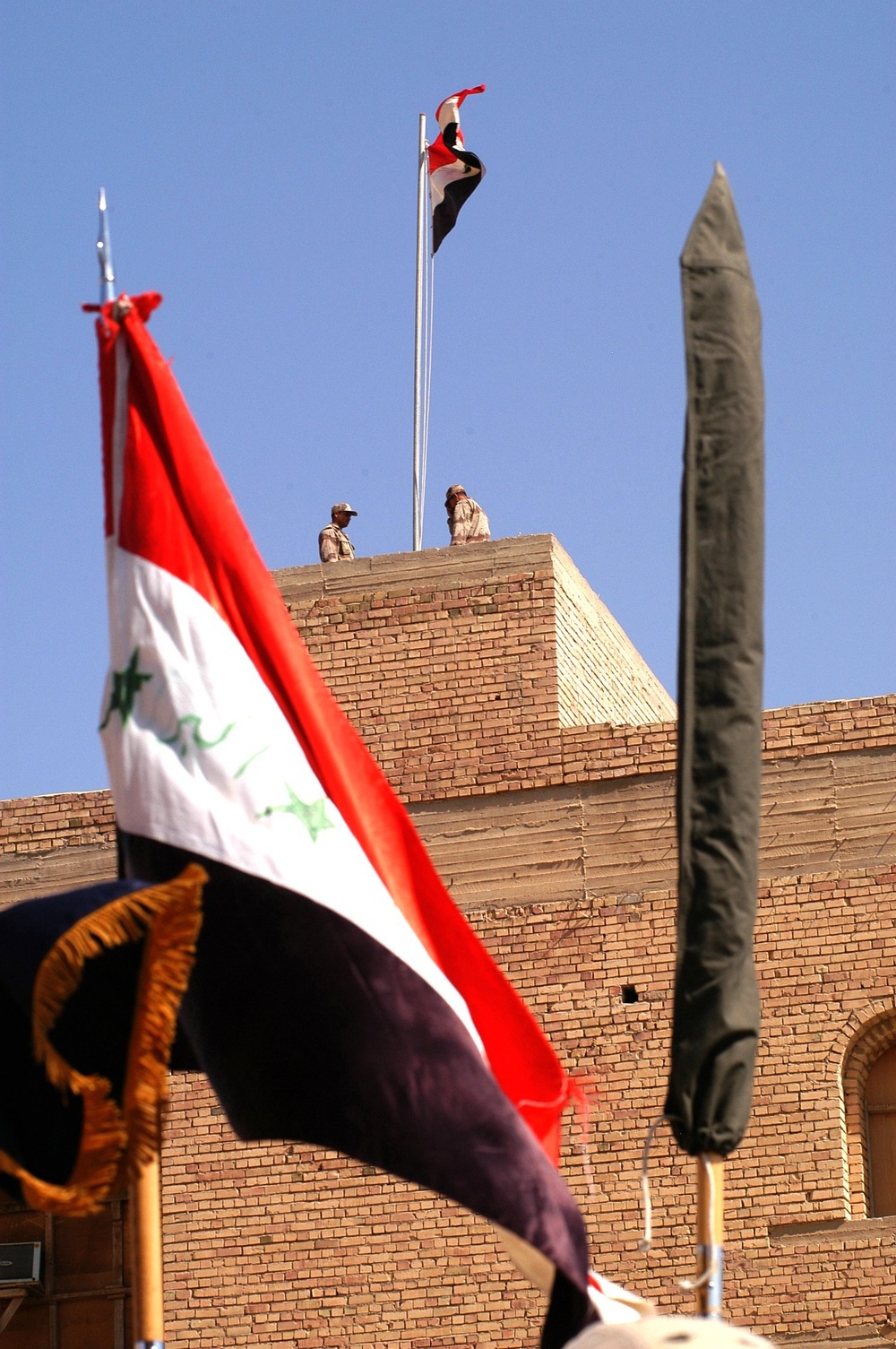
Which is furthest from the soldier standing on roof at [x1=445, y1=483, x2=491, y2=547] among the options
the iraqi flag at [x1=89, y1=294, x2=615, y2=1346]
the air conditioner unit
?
the iraqi flag at [x1=89, y1=294, x2=615, y2=1346]

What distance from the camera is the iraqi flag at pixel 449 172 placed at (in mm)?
21234

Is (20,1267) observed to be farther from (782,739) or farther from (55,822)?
(782,739)

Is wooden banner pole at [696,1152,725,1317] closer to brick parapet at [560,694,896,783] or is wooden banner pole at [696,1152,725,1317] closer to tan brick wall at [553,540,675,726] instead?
brick parapet at [560,694,896,783]

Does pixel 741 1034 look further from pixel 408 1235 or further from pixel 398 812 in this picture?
pixel 408 1235

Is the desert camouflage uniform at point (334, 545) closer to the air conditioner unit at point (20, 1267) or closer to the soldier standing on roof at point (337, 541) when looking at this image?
the soldier standing on roof at point (337, 541)

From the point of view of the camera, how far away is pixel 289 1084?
6684mm

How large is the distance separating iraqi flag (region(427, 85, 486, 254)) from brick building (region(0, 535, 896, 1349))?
16.3 ft

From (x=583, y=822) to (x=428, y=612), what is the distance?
1.96m

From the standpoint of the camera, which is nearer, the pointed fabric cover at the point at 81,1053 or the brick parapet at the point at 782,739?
the pointed fabric cover at the point at 81,1053

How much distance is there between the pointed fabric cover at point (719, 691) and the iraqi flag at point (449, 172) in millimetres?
14798

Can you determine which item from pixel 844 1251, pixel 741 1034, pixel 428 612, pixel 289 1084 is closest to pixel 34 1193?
pixel 289 1084

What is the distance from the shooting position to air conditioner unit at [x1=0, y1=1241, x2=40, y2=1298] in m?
16.6

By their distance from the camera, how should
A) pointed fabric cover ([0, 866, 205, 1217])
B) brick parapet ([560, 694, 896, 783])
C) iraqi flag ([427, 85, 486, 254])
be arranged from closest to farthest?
pointed fabric cover ([0, 866, 205, 1217]) < brick parapet ([560, 694, 896, 783]) < iraqi flag ([427, 85, 486, 254])

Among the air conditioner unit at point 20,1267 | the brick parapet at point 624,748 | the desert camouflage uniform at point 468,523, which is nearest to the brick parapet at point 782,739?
the brick parapet at point 624,748
